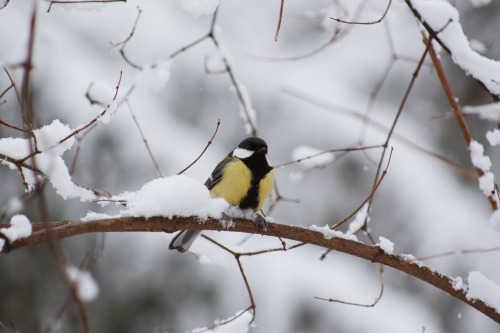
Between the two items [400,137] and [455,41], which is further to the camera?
[455,41]

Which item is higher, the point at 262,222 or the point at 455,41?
the point at 455,41

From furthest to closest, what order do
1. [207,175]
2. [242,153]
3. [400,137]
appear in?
[207,175] < [242,153] < [400,137]

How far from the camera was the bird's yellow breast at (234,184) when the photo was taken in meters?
2.54

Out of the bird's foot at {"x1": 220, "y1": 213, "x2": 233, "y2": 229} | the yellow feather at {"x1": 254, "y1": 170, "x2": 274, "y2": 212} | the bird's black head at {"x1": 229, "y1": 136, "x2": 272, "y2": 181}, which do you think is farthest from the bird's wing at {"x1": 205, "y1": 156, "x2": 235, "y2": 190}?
the bird's foot at {"x1": 220, "y1": 213, "x2": 233, "y2": 229}

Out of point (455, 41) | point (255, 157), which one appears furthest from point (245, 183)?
point (455, 41)

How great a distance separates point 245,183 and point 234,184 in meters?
0.06

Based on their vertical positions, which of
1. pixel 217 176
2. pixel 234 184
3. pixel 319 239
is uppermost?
pixel 217 176

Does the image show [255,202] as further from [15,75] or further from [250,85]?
[250,85]

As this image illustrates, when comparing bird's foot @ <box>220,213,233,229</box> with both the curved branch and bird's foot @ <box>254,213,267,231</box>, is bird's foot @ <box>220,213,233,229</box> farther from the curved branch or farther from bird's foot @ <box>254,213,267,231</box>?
bird's foot @ <box>254,213,267,231</box>

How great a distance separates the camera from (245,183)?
2.57 metres

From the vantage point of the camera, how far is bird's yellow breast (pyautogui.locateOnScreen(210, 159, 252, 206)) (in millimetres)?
2541

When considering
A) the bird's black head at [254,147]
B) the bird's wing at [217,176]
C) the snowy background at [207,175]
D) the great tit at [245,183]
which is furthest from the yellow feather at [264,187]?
the snowy background at [207,175]

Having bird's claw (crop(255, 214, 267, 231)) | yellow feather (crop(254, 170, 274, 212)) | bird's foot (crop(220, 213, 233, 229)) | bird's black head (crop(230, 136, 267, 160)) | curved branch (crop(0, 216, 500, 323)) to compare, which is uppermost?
bird's black head (crop(230, 136, 267, 160))

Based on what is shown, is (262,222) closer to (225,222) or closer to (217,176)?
(225,222)
